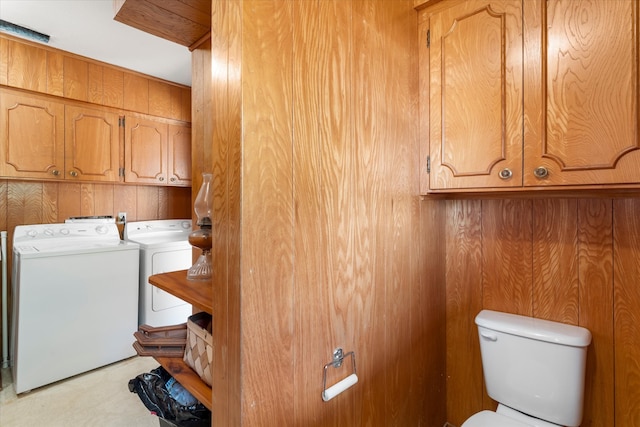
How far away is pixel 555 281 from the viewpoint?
1336 mm

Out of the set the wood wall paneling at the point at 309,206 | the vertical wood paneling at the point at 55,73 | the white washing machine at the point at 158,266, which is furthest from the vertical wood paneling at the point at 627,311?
the vertical wood paneling at the point at 55,73

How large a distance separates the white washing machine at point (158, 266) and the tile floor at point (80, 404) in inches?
19.3

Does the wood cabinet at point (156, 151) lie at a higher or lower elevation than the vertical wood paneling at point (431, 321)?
higher

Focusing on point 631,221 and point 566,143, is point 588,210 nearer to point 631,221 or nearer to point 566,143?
point 631,221

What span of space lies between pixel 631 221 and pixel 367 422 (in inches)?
51.3

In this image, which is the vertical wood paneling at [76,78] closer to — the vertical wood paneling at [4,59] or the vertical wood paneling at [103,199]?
the vertical wood paneling at [4,59]

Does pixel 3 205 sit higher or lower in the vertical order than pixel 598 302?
higher

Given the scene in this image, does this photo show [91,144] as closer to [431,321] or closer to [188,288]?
[188,288]

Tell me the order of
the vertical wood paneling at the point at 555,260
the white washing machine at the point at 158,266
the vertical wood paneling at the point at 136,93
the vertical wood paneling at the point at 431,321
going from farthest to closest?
the vertical wood paneling at the point at 136,93 < the white washing machine at the point at 158,266 < the vertical wood paneling at the point at 431,321 < the vertical wood paneling at the point at 555,260

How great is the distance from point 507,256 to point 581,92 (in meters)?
0.78

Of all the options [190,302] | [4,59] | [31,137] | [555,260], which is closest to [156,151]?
[31,137]

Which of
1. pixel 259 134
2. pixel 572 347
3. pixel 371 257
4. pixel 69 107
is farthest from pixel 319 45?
pixel 69 107

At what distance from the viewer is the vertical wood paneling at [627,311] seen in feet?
3.82

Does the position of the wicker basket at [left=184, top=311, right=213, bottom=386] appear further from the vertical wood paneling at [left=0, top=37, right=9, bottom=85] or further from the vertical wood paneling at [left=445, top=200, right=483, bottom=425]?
the vertical wood paneling at [left=0, top=37, right=9, bottom=85]
